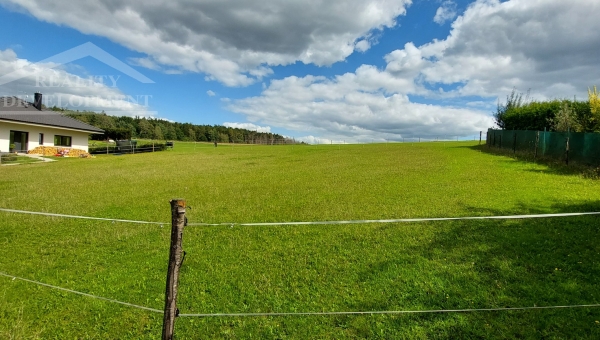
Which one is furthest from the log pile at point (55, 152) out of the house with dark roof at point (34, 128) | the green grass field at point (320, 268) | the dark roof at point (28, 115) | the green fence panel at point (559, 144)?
the green fence panel at point (559, 144)

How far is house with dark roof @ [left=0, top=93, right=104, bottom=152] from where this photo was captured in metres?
27.0

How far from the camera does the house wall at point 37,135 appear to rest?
88.0 feet

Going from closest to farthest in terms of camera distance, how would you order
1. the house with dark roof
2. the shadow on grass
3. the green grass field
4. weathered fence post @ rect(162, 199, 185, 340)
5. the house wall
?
1. weathered fence post @ rect(162, 199, 185, 340)
2. the shadow on grass
3. the green grass field
4. the house wall
5. the house with dark roof

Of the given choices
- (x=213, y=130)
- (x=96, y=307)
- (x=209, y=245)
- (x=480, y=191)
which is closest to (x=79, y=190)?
(x=209, y=245)

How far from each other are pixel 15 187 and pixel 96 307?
12292 millimetres

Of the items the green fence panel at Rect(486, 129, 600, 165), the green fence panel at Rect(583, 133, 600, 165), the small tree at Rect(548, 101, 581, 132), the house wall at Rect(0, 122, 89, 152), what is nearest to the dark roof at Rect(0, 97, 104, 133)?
the house wall at Rect(0, 122, 89, 152)

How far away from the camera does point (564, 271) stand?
4.66 metres

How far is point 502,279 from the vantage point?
4512mm

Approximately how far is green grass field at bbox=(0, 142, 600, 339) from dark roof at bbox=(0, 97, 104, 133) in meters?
23.9

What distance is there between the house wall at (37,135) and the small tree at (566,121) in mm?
40147

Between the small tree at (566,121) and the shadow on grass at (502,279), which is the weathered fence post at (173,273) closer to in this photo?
the shadow on grass at (502,279)

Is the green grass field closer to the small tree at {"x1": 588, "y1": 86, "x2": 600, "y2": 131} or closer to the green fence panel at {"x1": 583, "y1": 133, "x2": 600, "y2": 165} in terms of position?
the green fence panel at {"x1": 583, "y1": 133, "x2": 600, "y2": 165}

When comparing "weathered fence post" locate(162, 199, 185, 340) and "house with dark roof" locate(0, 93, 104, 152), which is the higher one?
"house with dark roof" locate(0, 93, 104, 152)

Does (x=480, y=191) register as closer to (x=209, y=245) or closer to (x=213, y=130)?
(x=209, y=245)
